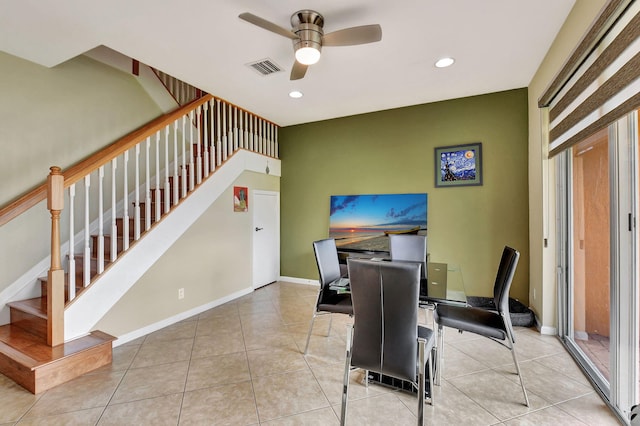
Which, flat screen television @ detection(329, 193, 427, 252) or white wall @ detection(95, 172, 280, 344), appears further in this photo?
flat screen television @ detection(329, 193, 427, 252)

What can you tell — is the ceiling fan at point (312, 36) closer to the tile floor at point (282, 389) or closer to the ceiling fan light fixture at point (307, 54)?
the ceiling fan light fixture at point (307, 54)

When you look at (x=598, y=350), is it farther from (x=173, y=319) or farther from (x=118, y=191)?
(x=118, y=191)

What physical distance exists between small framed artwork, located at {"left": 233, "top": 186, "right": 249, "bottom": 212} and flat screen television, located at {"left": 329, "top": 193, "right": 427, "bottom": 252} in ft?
4.52

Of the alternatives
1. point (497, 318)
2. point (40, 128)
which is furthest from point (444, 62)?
point (40, 128)

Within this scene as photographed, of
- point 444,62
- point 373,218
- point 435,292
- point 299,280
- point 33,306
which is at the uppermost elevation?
point 444,62

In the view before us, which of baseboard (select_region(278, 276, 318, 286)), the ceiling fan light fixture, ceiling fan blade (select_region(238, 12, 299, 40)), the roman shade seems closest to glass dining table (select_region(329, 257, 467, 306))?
the roman shade

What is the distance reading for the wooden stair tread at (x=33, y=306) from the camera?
2492mm

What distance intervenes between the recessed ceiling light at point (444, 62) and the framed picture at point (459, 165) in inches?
50.0

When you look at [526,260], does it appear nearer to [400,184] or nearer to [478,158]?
[478,158]

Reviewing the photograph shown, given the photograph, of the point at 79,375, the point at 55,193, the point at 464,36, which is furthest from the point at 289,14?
the point at 79,375

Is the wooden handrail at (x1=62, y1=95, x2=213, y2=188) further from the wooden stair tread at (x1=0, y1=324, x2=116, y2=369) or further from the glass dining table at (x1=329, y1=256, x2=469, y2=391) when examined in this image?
the glass dining table at (x1=329, y1=256, x2=469, y2=391)

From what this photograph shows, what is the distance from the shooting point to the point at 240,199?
4324 mm

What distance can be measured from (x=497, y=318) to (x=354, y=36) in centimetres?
237

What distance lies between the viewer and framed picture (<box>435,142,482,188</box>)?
149 inches
